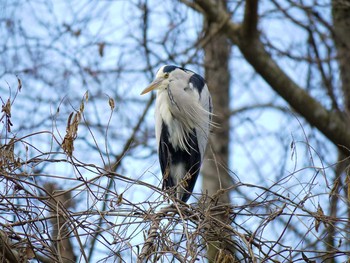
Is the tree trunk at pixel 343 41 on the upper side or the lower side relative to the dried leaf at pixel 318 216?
upper

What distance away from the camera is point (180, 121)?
3719mm

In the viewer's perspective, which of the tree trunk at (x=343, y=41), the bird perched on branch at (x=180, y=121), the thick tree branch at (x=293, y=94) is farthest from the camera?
the tree trunk at (x=343, y=41)

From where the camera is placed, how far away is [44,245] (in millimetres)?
1774

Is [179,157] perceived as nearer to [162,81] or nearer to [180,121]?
[180,121]

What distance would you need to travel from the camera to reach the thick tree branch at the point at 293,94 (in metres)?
4.07

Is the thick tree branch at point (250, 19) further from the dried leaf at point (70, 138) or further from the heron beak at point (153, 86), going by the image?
the dried leaf at point (70, 138)

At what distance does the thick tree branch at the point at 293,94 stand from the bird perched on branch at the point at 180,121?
423mm

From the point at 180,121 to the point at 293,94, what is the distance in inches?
30.8

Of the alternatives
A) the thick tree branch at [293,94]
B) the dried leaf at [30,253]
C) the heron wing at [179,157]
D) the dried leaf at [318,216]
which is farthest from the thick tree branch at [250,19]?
the dried leaf at [30,253]

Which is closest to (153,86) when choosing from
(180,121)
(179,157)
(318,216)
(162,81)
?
(162,81)

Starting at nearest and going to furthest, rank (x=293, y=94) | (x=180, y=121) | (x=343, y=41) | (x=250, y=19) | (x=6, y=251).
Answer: (x=6, y=251), (x=180, y=121), (x=250, y=19), (x=293, y=94), (x=343, y=41)

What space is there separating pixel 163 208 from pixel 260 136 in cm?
366

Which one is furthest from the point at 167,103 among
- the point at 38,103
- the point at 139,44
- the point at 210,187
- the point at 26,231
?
the point at 26,231

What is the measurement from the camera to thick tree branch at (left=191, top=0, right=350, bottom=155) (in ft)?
13.3
